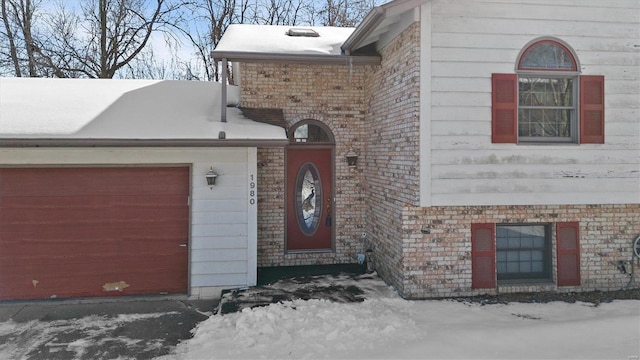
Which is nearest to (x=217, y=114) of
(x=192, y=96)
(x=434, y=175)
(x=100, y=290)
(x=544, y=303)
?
(x=192, y=96)

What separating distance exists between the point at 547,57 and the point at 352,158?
375 centimetres

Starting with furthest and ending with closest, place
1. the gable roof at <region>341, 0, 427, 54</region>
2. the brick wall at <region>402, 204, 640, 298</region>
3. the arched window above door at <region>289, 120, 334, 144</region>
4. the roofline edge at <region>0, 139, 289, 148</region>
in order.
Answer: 1. the arched window above door at <region>289, 120, 334, 144</region>
2. the brick wall at <region>402, 204, 640, 298</region>
3. the roofline edge at <region>0, 139, 289, 148</region>
4. the gable roof at <region>341, 0, 427, 54</region>

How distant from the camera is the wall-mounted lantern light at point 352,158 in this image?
8.23 meters

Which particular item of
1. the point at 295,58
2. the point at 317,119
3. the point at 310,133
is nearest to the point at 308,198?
the point at 310,133

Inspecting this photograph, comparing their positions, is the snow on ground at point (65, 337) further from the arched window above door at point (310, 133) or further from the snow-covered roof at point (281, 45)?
the snow-covered roof at point (281, 45)

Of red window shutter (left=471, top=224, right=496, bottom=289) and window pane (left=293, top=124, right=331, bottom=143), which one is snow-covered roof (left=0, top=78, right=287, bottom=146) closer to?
window pane (left=293, top=124, right=331, bottom=143)

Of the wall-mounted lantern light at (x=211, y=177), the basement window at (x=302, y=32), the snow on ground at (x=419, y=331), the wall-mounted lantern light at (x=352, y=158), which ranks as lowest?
the snow on ground at (x=419, y=331)

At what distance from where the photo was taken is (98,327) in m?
5.37

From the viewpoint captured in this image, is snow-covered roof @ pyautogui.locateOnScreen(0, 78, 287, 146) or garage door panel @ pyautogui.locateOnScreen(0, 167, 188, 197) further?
garage door panel @ pyautogui.locateOnScreen(0, 167, 188, 197)

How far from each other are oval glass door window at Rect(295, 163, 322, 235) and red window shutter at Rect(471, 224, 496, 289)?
127 inches

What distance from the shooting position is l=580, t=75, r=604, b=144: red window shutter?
6.16 meters

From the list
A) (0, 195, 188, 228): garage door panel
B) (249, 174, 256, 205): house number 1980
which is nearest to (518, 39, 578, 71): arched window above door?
(249, 174, 256, 205): house number 1980

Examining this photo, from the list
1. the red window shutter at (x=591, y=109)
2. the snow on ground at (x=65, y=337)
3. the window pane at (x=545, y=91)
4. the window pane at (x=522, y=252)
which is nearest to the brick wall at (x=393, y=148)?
the window pane at (x=522, y=252)

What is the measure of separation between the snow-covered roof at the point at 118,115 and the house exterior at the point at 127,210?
0.15 ft
